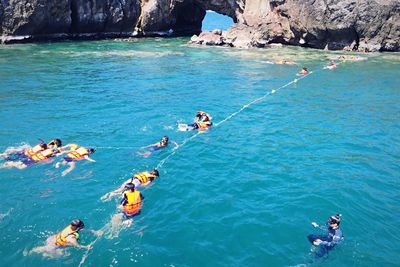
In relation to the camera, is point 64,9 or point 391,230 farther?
point 64,9

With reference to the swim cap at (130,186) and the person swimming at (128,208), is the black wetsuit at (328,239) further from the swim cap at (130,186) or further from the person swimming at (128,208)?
the swim cap at (130,186)

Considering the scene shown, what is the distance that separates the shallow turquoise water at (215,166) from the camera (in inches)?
519

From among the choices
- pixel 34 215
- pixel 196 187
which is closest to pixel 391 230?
pixel 196 187

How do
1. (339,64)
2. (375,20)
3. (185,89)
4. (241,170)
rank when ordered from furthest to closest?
(375,20) → (339,64) → (185,89) → (241,170)

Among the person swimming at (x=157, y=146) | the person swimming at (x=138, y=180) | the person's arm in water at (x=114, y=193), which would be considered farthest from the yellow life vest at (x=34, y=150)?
the person's arm in water at (x=114, y=193)

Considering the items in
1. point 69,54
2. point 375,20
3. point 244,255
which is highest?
point 375,20

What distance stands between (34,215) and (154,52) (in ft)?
126

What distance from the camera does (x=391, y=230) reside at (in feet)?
47.0

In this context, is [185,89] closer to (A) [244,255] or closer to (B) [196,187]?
(B) [196,187]

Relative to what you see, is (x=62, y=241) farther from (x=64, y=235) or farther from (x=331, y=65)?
(x=331, y=65)

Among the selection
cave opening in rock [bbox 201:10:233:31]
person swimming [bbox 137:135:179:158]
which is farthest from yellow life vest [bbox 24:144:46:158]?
cave opening in rock [bbox 201:10:233:31]

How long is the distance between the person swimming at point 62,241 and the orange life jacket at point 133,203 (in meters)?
1.98

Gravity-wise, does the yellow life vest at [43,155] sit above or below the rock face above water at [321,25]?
below

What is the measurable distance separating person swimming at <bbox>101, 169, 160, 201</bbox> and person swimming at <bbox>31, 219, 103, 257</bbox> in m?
2.83
